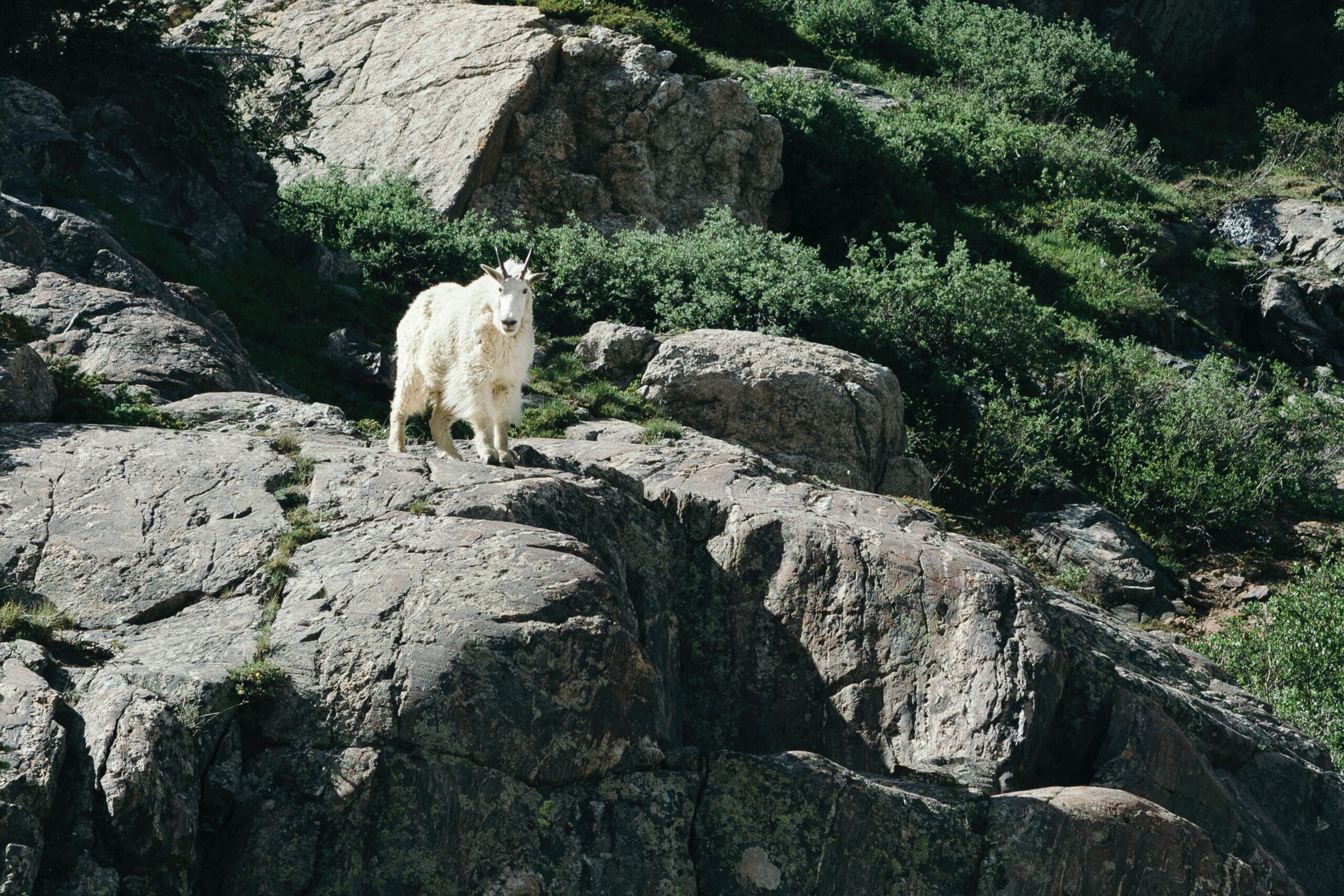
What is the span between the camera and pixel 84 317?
11125mm

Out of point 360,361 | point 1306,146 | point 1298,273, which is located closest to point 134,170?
point 360,361

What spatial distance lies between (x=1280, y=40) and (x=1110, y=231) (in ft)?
58.1

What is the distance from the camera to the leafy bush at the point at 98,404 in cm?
958

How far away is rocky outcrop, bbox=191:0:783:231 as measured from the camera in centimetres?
2258

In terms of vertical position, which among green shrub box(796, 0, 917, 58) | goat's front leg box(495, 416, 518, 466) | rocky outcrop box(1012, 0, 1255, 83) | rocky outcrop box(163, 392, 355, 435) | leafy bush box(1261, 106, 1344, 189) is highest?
rocky outcrop box(1012, 0, 1255, 83)

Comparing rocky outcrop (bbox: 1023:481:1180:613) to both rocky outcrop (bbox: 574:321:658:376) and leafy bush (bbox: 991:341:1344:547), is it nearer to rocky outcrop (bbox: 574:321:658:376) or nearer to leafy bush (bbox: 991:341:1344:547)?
leafy bush (bbox: 991:341:1344:547)

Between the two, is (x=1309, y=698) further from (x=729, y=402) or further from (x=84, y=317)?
(x=84, y=317)

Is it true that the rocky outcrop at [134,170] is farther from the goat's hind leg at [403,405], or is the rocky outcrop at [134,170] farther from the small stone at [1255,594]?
the small stone at [1255,594]

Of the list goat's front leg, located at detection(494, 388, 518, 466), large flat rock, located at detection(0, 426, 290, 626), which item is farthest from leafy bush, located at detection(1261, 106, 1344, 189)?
large flat rock, located at detection(0, 426, 290, 626)

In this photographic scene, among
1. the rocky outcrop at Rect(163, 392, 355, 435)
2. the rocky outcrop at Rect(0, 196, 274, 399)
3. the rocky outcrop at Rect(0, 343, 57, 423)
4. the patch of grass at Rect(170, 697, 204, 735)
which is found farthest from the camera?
the rocky outcrop at Rect(0, 196, 274, 399)

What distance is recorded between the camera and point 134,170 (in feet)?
57.0

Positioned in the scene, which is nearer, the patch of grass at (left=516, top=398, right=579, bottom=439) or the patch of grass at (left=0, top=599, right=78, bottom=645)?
the patch of grass at (left=0, top=599, right=78, bottom=645)

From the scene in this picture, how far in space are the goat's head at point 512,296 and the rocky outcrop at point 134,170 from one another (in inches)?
309

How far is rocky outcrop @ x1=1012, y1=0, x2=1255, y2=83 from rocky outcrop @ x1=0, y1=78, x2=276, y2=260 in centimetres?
2858
